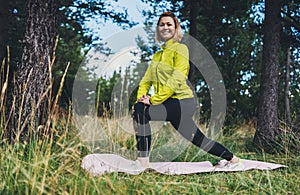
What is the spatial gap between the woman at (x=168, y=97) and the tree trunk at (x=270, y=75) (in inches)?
108

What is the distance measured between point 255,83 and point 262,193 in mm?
9581

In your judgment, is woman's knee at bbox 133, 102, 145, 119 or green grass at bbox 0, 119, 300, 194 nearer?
green grass at bbox 0, 119, 300, 194

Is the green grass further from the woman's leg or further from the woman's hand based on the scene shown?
the woman's hand

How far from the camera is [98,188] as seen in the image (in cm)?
229

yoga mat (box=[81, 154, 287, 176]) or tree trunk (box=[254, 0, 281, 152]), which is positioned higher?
tree trunk (box=[254, 0, 281, 152])

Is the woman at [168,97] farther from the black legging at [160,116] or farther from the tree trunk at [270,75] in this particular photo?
the tree trunk at [270,75]

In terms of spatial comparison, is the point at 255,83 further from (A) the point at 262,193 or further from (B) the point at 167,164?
(A) the point at 262,193

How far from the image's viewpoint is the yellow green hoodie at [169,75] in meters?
3.57

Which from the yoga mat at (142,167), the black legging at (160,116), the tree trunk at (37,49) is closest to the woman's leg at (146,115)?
the black legging at (160,116)

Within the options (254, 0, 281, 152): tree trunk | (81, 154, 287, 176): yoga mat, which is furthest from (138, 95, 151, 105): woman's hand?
(254, 0, 281, 152): tree trunk

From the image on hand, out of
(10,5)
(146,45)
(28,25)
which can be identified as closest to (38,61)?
(28,25)

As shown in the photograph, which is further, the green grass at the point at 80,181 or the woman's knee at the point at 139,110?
the woman's knee at the point at 139,110

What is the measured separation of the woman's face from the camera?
3.77 meters

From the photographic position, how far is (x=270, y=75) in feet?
20.6
